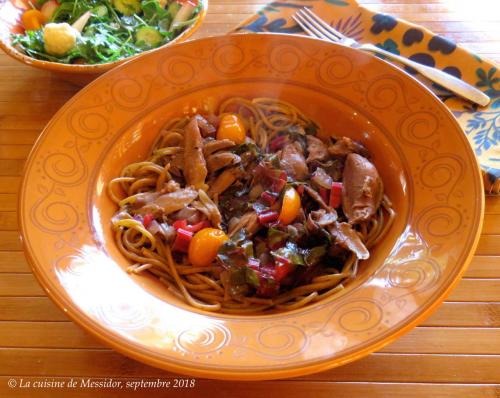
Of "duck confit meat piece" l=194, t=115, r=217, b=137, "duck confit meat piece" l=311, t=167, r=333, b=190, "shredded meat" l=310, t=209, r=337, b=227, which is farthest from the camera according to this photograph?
"duck confit meat piece" l=194, t=115, r=217, b=137

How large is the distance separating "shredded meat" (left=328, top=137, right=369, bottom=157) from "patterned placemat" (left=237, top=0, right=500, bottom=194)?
1.94 feet

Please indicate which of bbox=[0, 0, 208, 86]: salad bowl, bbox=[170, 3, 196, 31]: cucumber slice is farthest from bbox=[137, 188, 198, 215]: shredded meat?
bbox=[170, 3, 196, 31]: cucumber slice

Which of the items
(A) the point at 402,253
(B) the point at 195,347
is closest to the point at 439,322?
(A) the point at 402,253

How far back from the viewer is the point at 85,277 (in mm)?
2000

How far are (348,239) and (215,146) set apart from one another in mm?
874

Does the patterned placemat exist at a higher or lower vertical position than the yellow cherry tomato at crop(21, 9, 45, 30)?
higher

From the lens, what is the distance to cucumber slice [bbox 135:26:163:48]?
3492 millimetres

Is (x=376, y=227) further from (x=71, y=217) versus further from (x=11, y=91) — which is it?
(x=11, y=91)

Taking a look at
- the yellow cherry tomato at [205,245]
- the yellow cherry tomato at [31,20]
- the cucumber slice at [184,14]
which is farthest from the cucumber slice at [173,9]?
the yellow cherry tomato at [205,245]

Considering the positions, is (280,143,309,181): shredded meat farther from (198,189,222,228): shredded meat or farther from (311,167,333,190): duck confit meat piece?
(198,189,222,228): shredded meat

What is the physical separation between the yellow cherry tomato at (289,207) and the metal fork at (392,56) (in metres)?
1.28

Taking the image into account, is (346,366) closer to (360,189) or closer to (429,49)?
(360,189)

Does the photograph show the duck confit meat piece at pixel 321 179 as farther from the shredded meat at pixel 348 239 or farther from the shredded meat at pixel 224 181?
the shredded meat at pixel 224 181

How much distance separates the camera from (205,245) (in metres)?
2.29
